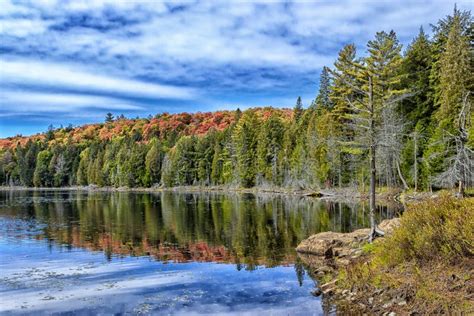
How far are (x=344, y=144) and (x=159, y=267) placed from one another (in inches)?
677

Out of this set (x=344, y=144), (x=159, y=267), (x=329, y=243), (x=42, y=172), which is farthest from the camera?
(x=42, y=172)

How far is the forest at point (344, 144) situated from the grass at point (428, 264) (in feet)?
26.1

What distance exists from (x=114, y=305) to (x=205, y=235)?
55.7ft

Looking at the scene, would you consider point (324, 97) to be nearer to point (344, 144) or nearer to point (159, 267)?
point (344, 144)

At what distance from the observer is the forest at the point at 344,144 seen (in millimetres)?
33250

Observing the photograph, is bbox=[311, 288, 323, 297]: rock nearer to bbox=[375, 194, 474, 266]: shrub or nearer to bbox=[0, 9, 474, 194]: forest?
bbox=[375, 194, 474, 266]: shrub

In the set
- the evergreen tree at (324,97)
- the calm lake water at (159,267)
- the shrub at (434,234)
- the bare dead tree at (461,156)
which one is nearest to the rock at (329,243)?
the calm lake water at (159,267)

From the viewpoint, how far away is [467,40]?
2007 inches

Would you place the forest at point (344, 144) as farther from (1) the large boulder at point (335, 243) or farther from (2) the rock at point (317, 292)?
(2) the rock at point (317, 292)

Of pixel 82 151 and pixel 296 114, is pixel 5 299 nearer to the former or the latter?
pixel 296 114

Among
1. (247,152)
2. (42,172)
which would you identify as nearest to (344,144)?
(247,152)

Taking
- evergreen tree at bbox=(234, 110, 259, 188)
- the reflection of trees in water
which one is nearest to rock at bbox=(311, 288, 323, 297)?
the reflection of trees in water

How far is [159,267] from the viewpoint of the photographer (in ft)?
66.8

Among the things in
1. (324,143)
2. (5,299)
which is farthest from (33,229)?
(324,143)
